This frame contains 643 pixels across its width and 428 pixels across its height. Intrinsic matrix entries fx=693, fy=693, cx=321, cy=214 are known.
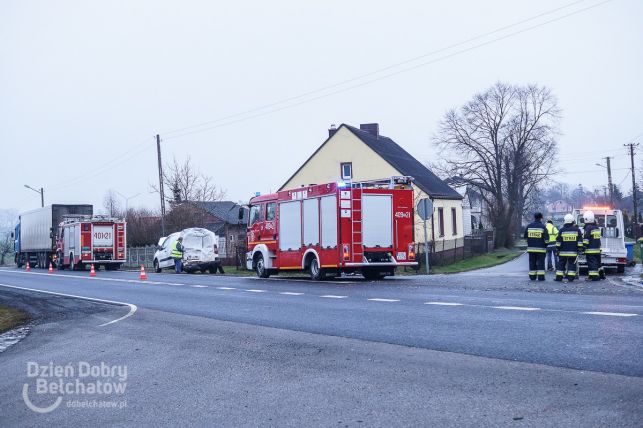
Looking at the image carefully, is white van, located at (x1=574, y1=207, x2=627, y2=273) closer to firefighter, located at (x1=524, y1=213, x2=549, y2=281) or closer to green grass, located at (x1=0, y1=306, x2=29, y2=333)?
firefighter, located at (x1=524, y1=213, x2=549, y2=281)

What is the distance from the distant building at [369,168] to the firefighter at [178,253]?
16.3 m

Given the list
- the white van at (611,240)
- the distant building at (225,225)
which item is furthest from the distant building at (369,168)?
the white van at (611,240)

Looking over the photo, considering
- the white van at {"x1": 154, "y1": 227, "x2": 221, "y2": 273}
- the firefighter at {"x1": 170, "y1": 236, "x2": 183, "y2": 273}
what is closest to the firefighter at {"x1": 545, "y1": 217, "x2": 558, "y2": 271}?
the white van at {"x1": 154, "y1": 227, "x2": 221, "y2": 273}

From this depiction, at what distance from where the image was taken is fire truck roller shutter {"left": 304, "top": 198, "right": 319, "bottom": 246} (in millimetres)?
21142

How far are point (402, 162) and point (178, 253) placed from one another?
2125 centimetres

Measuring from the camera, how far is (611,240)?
23.2 metres

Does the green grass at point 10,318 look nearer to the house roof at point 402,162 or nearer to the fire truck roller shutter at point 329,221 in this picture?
the fire truck roller shutter at point 329,221

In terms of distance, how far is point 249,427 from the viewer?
5.38m

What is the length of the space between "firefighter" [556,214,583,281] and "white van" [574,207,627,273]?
477 centimetres

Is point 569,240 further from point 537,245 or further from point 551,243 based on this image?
point 551,243

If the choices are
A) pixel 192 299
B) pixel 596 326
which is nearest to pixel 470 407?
pixel 596 326

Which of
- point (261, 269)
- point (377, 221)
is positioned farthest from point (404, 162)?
point (377, 221)

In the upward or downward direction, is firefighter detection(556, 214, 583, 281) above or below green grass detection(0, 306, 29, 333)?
above

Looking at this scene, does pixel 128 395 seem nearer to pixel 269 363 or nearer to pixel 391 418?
pixel 269 363
